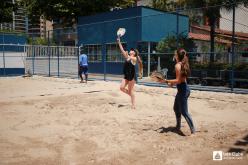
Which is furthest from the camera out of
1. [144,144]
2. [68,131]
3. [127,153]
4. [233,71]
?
[233,71]

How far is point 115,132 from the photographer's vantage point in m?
6.71

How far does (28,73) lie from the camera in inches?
925

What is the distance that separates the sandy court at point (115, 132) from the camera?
523 cm

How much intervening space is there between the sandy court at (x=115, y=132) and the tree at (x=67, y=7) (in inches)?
879

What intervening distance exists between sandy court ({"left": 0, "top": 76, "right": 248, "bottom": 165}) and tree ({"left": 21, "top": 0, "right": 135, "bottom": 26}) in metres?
22.3

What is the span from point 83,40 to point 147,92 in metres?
12.1

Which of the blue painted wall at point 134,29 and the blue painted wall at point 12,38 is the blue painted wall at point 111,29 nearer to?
the blue painted wall at point 134,29

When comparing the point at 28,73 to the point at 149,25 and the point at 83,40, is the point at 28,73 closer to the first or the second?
the point at 83,40

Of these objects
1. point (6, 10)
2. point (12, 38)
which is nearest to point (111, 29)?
point (12, 38)

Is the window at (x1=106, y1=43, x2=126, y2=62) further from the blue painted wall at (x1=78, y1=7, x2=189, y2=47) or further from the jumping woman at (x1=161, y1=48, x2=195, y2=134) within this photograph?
the jumping woman at (x1=161, y1=48, x2=195, y2=134)

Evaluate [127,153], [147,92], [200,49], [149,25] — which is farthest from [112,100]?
[149,25]

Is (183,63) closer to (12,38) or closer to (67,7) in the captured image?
(12,38)

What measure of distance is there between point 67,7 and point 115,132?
2715cm

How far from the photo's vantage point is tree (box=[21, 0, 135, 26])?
32062 millimetres
